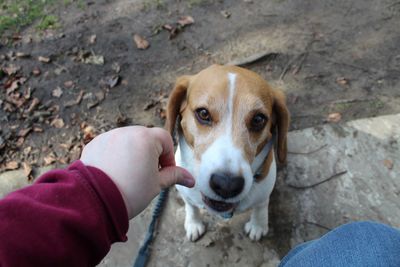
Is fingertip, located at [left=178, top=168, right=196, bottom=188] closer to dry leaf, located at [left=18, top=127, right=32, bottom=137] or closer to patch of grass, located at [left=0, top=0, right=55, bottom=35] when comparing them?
dry leaf, located at [left=18, top=127, right=32, bottom=137]

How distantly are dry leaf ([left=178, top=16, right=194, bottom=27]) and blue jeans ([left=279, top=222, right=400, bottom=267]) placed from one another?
4084mm

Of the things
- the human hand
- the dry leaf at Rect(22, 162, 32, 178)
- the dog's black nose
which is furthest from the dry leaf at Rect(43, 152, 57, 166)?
the human hand

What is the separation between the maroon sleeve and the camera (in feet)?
3.79

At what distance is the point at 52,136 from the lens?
4113 mm

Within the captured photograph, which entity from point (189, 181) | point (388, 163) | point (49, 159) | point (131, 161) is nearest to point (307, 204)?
point (388, 163)

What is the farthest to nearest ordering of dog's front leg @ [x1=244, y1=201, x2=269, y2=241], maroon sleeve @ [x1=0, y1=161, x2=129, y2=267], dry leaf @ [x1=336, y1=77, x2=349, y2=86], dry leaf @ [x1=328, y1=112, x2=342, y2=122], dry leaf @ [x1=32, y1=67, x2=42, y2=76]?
dry leaf @ [x1=32, y1=67, x2=42, y2=76] → dry leaf @ [x1=336, y1=77, x2=349, y2=86] → dry leaf @ [x1=328, y1=112, x2=342, y2=122] → dog's front leg @ [x1=244, y1=201, x2=269, y2=241] → maroon sleeve @ [x1=0, y1=161, x2=129, y2=267]

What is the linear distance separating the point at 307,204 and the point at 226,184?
1604 mm

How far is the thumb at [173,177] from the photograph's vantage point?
1.57 m

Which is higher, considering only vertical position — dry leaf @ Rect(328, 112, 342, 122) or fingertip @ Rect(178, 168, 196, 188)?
fingertip @ Rect(178, 168, 196, 188)

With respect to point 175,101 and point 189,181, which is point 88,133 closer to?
point 175,101

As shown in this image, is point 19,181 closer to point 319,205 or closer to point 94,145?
point 94,145

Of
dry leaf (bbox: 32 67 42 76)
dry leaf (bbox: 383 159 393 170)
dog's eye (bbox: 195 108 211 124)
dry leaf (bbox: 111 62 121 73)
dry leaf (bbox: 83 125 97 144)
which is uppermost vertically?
dog's eye (bbox: 195 108 211 124)

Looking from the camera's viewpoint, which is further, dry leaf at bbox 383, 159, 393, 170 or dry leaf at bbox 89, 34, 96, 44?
dry leaf at bbox 89, 34, 96, 44

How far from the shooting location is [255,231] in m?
3.11
